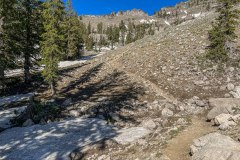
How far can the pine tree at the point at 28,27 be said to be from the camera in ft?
142

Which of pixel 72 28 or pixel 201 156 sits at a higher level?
pixel 72 28

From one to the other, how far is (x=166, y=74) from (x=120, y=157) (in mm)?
22020

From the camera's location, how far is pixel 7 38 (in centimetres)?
3891

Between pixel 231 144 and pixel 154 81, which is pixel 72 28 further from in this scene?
pixel 231 144

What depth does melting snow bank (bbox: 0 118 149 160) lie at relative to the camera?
73.5 feet

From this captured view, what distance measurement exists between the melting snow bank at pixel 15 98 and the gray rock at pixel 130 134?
15.7 metres

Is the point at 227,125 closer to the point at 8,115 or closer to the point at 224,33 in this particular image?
the point at 8,115

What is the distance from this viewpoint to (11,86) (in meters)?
45.1

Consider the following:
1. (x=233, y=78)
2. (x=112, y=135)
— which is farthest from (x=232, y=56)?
(x=112, y=135)

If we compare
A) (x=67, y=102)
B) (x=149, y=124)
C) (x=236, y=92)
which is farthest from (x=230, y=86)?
(x=67, y=102)

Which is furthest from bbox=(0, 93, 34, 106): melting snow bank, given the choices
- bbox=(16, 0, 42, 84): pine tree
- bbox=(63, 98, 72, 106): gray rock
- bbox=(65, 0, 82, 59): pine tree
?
bbox=(65, 0, 82, 59): pine tree

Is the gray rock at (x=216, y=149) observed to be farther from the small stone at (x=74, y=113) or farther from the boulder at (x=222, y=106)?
the small stone at (x=74, y=113)

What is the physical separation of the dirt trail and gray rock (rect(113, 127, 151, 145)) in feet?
9.29

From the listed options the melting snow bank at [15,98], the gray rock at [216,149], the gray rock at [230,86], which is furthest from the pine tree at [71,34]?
the gray rock at [216,149]
